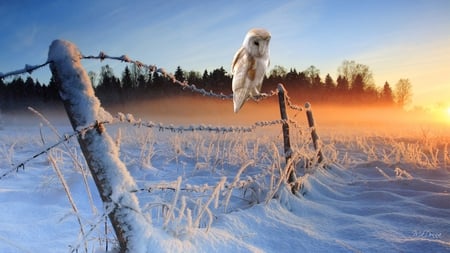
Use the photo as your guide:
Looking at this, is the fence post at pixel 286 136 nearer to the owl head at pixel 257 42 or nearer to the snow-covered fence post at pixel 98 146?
the snow-covered fence post at pixel 98 146

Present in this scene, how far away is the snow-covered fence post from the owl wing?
0.60 m

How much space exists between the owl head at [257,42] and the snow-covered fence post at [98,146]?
0.77 meters

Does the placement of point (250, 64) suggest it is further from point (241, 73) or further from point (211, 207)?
point (211, 207)

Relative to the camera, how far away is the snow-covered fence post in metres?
1.38

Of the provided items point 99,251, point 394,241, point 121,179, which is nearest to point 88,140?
point 121,179

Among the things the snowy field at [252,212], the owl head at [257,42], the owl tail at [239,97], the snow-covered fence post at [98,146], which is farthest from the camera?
the snowy field at [252,212]

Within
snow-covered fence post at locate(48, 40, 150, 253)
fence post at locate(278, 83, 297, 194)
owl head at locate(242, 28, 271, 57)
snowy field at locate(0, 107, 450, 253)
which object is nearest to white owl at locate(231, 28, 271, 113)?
owl head at locate(242, 28, 271, 57)

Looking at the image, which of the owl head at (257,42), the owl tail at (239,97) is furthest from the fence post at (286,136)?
the owl head at (257,42)

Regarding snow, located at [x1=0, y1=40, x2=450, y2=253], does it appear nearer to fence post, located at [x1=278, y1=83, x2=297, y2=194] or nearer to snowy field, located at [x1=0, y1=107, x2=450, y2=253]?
snowy field, located at [x1=0, y1=107, x2=450, y2=253]

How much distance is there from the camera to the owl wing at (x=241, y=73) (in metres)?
0.99

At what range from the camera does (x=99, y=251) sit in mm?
1677

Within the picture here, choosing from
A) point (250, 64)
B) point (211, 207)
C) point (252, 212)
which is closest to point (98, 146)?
point (250, 64)

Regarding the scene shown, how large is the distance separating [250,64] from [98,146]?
780 millimetres

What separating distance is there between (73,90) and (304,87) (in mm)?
34901
